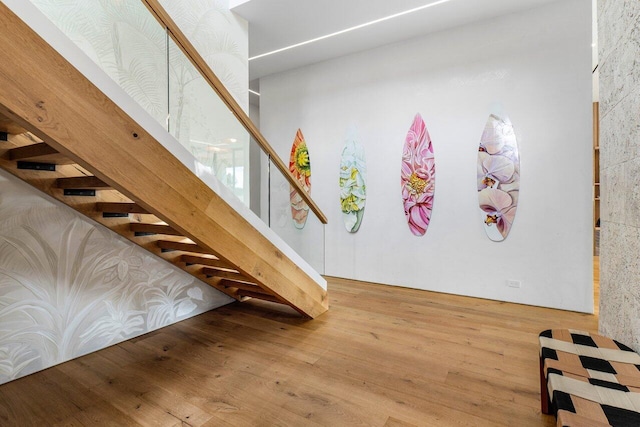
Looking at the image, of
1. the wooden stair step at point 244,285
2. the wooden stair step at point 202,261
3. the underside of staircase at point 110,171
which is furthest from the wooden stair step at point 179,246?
the wooden stair step at point 244,285

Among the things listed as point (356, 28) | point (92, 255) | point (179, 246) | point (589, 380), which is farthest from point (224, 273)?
point (356, 28)

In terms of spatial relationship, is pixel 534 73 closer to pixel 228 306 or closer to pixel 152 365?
pixel 228 306

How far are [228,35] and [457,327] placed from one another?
162 inches

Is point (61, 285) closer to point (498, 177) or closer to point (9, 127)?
point (9, 127)

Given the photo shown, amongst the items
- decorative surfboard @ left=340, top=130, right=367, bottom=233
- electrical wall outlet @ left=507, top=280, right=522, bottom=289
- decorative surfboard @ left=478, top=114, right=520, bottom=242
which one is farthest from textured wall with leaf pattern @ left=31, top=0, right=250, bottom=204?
electrical wall outlet @ left=507, top=280, right=522, bottom=289

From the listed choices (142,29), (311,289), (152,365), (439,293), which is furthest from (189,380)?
(439,293)

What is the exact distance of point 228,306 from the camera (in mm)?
3676

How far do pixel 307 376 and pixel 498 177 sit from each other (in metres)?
3.19

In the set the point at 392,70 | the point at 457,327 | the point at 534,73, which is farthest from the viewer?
the point at 392,70

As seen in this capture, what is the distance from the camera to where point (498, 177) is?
3756 millimetres

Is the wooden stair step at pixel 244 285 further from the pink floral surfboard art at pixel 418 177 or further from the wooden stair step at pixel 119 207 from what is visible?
the pink floral surfboard art at pixel 418 177

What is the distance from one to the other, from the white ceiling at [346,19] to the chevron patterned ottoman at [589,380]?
11.8 feet

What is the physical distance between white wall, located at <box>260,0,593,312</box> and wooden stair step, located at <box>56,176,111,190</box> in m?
1.84

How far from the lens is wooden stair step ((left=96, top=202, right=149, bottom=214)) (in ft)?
7.23
